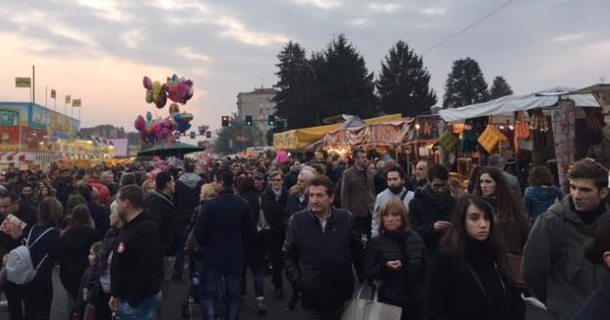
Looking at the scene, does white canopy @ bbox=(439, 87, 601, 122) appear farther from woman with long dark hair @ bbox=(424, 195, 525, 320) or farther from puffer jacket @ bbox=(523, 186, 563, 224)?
woman with long dark hair @ bbox=(424, 195, 525, 320)

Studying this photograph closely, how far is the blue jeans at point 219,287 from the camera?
5.85 metres

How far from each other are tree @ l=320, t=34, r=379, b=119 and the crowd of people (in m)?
44.9

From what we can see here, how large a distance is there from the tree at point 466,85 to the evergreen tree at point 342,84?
3728 cm

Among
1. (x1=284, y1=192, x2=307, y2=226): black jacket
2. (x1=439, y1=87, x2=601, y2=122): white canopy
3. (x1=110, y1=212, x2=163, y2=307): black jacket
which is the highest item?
(x1=439, y1=87, x2=601, y2=122): white canopy


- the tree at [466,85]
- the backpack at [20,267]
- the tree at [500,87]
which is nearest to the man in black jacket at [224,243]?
the backpack at [20,267]

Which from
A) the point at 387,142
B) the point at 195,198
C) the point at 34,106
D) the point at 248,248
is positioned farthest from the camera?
the point at 34,106

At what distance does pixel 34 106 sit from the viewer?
150ft

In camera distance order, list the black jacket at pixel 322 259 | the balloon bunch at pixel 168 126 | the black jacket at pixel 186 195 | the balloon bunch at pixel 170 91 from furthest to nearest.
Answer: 1. the balloon bunch at pixel 168 126
2. the balloon bunch at pixel 170 91
3. the black jacket at pixel 186 195
4. the black jacket at pixel 322 259

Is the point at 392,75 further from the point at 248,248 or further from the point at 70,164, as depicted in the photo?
the point at 248,248

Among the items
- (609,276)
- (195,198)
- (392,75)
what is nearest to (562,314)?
(609,276)

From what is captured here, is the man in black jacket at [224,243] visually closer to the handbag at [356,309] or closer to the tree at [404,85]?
the handbag at [356,309]

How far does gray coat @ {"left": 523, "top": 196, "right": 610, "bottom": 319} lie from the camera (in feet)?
10.8

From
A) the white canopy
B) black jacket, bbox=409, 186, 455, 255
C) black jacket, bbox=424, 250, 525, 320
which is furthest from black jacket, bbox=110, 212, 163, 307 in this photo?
the white canopy

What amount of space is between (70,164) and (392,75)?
132ft
